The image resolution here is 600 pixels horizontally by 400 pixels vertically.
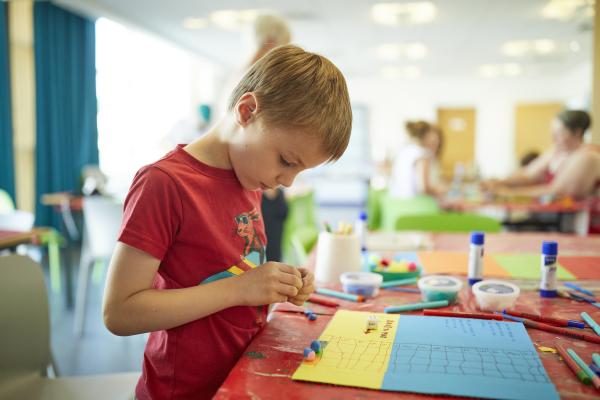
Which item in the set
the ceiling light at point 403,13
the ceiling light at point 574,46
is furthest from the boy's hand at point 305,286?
the ceiling light at point 574,46

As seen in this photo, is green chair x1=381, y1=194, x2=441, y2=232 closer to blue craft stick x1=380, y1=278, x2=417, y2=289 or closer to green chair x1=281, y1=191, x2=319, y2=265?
green chair x1=281, y1=191, x2=319, y2=265

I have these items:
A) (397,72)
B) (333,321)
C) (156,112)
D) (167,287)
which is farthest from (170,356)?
(397,72)

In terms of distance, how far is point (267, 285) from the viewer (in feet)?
2.50

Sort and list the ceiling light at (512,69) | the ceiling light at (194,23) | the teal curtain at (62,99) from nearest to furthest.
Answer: the teal curtain at (62,99) → the ceiling light at (194,23) → the ceiling light at (512,69)

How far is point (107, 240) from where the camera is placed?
2.81 meters

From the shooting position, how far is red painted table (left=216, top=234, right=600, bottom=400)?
1.98 ft

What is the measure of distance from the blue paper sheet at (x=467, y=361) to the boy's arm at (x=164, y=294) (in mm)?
208

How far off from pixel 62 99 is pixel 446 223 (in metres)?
4.73

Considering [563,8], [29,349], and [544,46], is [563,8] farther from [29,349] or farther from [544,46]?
[29,349]

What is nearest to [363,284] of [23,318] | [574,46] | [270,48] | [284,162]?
[284,162]

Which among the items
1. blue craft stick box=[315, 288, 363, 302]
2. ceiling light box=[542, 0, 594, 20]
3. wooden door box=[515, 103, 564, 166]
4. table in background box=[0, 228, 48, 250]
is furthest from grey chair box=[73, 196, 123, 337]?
wooden door box=[515, 103, 564, 166]

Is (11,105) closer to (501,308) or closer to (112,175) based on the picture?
(112,175)

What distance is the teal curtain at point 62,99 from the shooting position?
5.07 m

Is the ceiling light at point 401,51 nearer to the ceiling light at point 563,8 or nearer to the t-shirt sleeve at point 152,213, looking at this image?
the ceiling light at point 563,8
